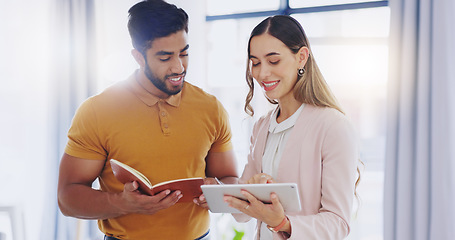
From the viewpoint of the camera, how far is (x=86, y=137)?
5.16 ft

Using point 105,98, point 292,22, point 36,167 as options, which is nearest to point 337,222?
point 292,22

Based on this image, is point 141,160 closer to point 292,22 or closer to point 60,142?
point 292,22

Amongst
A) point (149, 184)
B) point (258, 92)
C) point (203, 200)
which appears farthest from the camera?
point (258, 92)

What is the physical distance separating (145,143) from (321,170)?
0.69 meters

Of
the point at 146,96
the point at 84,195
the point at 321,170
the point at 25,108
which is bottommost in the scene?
the point at 84,195

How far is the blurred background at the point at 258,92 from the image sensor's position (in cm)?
268

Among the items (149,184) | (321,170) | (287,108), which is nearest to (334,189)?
(321,170)

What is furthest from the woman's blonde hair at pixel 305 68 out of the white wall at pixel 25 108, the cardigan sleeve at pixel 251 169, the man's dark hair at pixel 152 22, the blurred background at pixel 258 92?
the white wall at pixel 25 108

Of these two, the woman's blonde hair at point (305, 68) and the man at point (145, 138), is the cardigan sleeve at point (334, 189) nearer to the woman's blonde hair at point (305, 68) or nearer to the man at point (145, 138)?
the woman's blonde hair at point (305, 68)

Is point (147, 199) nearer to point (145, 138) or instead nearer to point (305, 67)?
point (145, 138)

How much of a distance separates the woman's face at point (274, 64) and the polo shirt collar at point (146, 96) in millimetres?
412

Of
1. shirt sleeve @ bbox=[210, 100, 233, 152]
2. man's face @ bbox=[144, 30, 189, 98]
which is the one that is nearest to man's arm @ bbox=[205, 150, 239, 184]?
shirt sleeve @ bbox=[210, 100, 233, 152]

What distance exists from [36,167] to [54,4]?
4.34ft

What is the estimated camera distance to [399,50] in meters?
2.77
